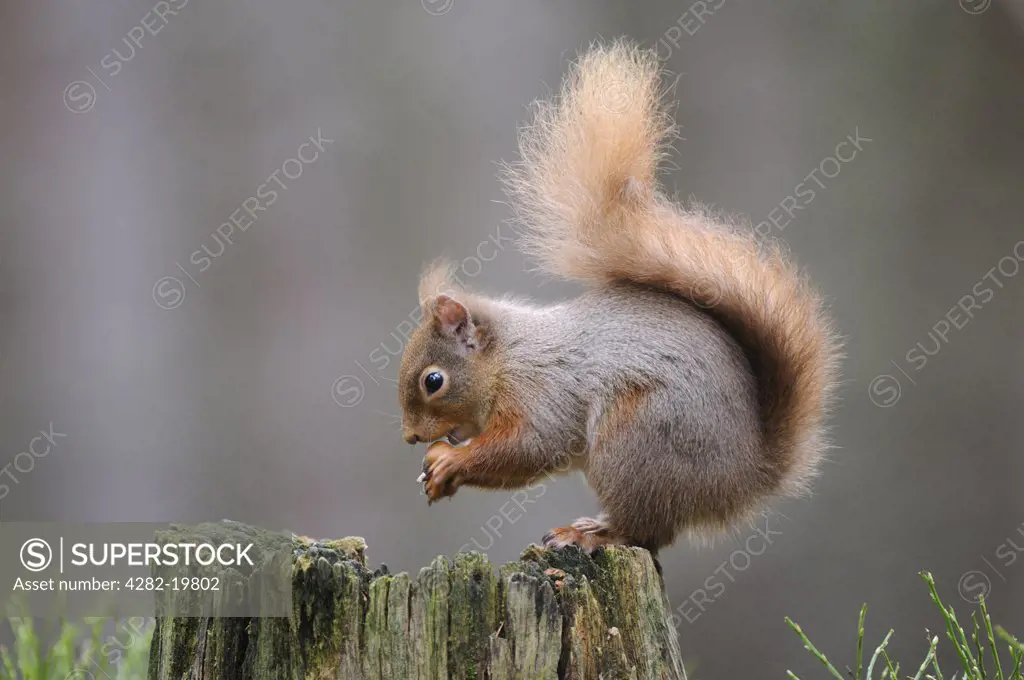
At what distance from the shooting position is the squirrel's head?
193 centimetres

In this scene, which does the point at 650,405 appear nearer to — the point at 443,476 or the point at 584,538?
the point at 584,538

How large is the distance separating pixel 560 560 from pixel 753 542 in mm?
2288

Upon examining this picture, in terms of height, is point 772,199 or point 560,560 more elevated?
point 772,199

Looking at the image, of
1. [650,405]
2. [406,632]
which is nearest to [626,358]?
[650,405]

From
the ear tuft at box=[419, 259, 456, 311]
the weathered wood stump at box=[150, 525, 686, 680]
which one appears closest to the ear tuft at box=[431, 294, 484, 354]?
the ear tuft at box=[419, 259, 456, 311]

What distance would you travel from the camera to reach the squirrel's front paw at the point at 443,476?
1789mm

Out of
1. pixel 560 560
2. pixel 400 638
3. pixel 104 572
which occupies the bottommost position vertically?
pixel 400 638

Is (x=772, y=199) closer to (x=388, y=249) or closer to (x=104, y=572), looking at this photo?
(x=388, y=249)

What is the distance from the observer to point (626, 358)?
1.84m

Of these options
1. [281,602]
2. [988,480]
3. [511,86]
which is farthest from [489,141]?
[281,602]

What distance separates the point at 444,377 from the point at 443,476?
226mm

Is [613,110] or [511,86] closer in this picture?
[613,110]

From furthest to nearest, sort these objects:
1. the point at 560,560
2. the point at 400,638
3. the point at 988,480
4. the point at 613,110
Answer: the point at 988,480
the point at 613,110
the point at 560,560
the point at 400,638

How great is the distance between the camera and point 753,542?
367cm
